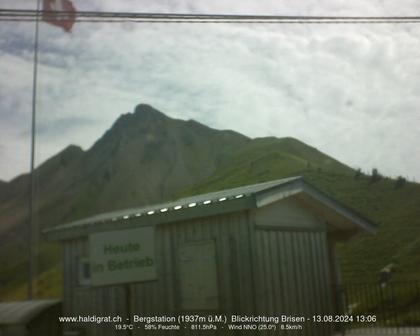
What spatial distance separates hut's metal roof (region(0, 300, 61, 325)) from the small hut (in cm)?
142

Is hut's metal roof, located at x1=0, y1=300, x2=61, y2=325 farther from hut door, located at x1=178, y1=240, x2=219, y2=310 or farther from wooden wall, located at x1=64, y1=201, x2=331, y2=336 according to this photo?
hut door, located at x1=178, y1=240, x2=219, y2=310

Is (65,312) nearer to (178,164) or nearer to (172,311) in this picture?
(172,311)

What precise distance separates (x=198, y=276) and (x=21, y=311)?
404 cm

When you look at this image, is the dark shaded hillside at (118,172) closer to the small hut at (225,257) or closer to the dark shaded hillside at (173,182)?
the dark shaded hillside at (173,182)

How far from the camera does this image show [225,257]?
10.8 m

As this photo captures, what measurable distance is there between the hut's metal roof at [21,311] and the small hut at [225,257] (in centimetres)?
142

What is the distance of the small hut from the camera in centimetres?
912

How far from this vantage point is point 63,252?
14.6 m

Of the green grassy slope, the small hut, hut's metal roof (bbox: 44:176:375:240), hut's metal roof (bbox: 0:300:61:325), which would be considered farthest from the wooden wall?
Result: the green grassy slope

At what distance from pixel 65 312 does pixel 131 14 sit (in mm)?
8240

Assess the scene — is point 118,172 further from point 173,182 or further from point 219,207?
point 219,207

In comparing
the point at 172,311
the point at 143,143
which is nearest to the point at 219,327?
the point at 172,311

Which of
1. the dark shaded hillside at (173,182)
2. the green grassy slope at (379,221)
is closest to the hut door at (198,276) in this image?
the green grassy slope at (379,221)

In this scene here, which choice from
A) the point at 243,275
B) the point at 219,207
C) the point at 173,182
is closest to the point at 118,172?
the point at 173,182
